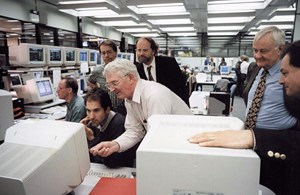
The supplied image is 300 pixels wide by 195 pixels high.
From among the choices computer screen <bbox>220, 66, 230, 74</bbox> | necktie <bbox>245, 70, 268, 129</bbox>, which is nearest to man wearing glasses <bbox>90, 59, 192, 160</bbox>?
necktie <bbox>245, 70, 268, 129</bbox>

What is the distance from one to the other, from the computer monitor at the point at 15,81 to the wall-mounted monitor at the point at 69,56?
0.80m

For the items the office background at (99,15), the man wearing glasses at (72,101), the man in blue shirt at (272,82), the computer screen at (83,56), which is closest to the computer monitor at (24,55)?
the office background at (99,15)

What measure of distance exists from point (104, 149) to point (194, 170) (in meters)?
0.72

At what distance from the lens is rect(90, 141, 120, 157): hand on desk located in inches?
46.1

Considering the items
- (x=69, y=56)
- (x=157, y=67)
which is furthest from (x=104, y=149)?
(x=69, y=56)

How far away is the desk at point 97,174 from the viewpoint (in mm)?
1122

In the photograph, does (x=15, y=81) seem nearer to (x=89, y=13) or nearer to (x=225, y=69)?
(x=89, y=13)

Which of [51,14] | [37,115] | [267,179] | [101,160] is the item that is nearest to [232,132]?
[267,179]

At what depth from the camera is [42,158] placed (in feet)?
2.61

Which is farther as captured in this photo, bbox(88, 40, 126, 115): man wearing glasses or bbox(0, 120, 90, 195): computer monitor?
bbox(88, 40, 126, 115): man wearing glasses

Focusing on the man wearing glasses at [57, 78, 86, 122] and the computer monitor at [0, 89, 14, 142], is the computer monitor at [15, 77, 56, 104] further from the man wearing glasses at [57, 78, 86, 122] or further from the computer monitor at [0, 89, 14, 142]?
the computer monitor at [0, 89, 14, 142]

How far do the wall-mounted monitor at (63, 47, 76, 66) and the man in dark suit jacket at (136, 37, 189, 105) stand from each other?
1892mm

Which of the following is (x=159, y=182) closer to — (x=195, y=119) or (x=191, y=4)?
(x=195, y=119)

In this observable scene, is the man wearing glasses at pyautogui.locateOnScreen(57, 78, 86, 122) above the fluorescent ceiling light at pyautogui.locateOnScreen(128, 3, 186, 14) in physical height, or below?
below
